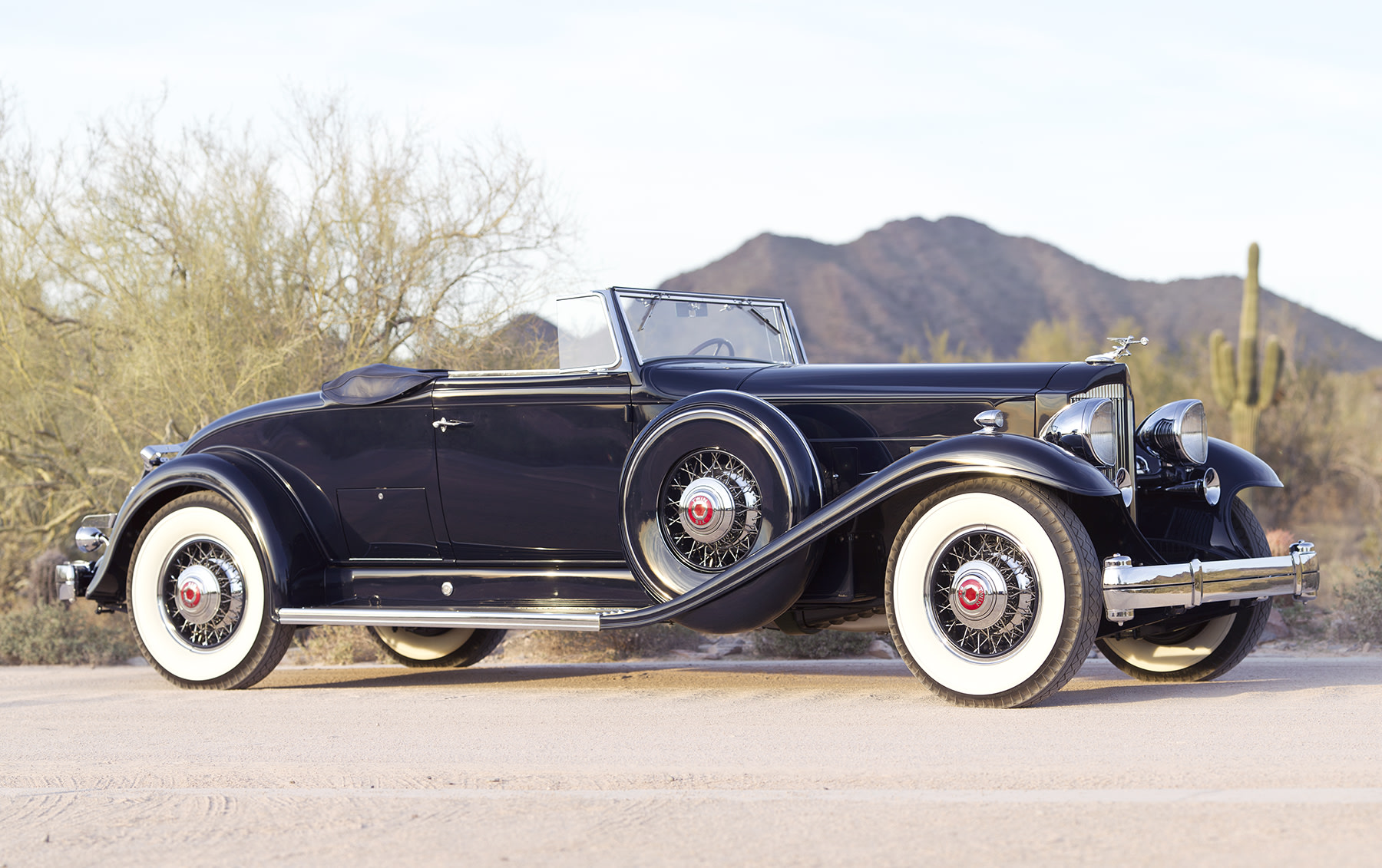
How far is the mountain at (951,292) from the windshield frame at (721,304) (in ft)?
175

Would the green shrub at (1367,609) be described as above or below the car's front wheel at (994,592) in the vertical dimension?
below

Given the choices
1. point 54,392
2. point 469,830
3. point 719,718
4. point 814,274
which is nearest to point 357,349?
point 54,392

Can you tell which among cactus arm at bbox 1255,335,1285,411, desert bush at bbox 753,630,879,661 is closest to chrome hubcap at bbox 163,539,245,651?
desert bush at bbox 753,630,879,661

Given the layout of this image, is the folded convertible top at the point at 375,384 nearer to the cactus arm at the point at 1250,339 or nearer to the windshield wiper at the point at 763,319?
the windshield wiper at the point at 763,319

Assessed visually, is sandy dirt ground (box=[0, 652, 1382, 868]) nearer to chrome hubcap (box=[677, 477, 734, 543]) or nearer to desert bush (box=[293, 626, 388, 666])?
chrome hubcap (box=[677, 477, 734, 543])

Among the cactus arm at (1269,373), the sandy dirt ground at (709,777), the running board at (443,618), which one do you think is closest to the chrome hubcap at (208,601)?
the running board at (443,618)

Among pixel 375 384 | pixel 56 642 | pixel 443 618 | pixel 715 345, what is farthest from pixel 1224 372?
pixel 443 618

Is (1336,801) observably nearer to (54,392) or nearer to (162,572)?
(162,572)

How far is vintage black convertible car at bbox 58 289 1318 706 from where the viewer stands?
5.60m

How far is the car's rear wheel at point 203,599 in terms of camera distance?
7.26m

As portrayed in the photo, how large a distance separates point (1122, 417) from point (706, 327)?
7.60 ft

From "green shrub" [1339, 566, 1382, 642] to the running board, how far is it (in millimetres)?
5364

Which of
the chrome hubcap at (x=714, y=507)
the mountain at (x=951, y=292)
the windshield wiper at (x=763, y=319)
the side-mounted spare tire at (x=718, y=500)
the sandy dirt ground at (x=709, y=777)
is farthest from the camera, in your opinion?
the mountain at (x=951, y=292)

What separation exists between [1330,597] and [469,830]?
9.54 meters
